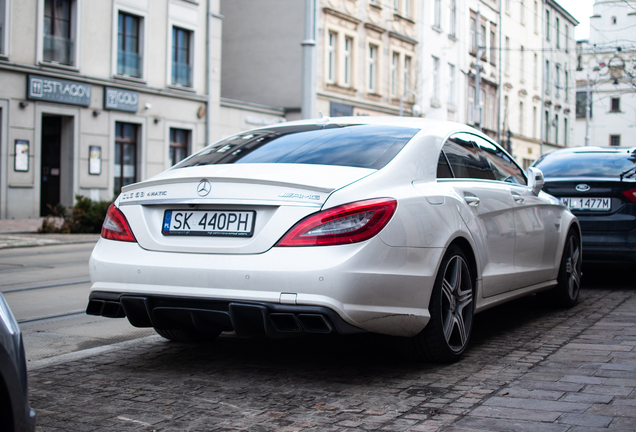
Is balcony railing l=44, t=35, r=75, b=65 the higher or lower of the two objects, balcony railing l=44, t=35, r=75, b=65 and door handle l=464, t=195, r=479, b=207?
the higher

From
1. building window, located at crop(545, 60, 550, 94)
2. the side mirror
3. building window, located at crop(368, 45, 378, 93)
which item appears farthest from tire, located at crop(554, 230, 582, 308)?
building window, located at crop(545, 60, 550, 94)

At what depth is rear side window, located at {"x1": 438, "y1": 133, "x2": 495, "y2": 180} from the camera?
5.14 meters

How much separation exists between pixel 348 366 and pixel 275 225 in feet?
3.73

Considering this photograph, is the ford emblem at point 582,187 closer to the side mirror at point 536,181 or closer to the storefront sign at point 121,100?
the side mirror at point 536,181

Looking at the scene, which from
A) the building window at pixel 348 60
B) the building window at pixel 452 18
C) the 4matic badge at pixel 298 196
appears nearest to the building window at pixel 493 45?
the building window at pixel 452 18

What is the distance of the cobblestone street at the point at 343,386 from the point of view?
139 inches

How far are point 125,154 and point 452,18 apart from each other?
89.2 ft

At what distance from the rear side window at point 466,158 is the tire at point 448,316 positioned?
2.15 ft

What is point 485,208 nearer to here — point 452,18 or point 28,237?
point 28,237

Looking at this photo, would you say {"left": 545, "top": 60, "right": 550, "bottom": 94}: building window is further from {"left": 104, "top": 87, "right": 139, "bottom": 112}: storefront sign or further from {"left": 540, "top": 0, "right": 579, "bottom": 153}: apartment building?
{"left": 104, "top": 87, "right": 139, "bottom": 112}: storefront sign

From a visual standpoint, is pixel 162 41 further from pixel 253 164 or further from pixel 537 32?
pixel 537 32

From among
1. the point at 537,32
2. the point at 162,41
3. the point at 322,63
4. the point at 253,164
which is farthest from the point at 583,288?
the point at 537,32

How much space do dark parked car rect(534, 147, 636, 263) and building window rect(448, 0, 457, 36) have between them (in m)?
39.4

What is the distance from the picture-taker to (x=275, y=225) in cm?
399
